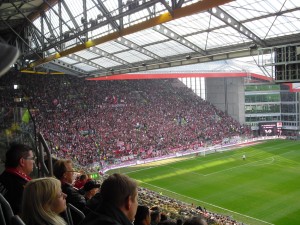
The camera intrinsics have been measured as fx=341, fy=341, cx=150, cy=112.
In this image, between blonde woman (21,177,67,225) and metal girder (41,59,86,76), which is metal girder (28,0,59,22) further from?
blonde woman (21,177,67,225)

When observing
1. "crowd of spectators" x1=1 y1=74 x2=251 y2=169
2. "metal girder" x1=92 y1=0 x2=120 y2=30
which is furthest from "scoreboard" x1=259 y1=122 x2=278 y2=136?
"metal girder" x1=92 y1=0 x2=120 y2=30

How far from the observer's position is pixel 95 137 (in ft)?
112

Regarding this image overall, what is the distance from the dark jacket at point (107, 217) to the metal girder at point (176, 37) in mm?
15786

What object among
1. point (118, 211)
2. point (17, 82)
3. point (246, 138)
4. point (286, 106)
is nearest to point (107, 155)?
point (17, 82)

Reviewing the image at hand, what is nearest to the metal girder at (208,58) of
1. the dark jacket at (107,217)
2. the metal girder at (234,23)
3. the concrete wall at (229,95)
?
the metal girder at (234,23)

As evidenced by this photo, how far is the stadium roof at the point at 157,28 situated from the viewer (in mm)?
12984

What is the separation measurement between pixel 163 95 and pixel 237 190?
25250 millimetres

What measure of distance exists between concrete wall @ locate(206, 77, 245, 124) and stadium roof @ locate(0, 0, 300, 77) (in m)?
30.0

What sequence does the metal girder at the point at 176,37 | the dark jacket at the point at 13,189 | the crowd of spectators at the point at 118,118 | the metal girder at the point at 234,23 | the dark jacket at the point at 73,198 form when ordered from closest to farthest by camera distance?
the dark jacket at the point at 13,189 < the dark jacket at the point at 73,198 < the metal girder at the point at 234,23 < the metal girder at the point at 176,37 < the crowd of spectators at the point at 118,118

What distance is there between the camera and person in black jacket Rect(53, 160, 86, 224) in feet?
12.7

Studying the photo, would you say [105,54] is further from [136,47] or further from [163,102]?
[163,102]

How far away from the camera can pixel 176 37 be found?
58.7ft

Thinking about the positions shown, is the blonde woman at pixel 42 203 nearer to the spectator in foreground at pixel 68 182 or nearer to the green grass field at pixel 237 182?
the spectator in foreground at pixel 68 182

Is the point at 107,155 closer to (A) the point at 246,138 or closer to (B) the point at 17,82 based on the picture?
(B) the point at 17,82
